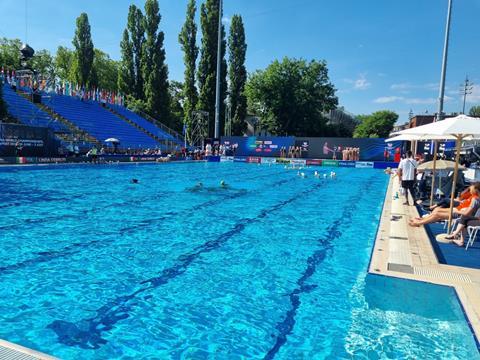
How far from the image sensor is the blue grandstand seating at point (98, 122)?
28.6 meters

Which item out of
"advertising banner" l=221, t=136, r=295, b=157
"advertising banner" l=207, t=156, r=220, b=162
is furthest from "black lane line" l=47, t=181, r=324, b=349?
"advertising banner" l=221, t=136, r=295, b=157

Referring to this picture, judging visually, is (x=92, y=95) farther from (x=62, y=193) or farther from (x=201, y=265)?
(x=201, y=265)

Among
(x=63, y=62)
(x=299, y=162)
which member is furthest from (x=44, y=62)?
(x=299, y=162)

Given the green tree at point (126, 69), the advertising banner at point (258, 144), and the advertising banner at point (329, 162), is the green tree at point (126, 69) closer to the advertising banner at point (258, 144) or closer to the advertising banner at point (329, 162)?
the advertising banner at point (258, 144)

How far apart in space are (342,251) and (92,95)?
35.9 metres

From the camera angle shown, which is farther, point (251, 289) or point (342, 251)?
point (342, 251)

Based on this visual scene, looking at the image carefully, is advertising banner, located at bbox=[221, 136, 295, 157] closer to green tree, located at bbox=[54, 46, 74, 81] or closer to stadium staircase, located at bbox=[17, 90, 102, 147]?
stadium staircase, located at bbox=[17, 90, 102, 147]

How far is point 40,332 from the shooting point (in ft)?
10.7

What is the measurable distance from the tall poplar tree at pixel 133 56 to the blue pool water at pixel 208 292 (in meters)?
35.5

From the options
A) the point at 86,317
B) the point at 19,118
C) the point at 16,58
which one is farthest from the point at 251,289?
the point at 16,58

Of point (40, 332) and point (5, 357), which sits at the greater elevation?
point (5, 357)

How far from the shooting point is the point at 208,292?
4172 mm

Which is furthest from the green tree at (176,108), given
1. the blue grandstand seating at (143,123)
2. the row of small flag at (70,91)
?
the row of small flag at (70,91)

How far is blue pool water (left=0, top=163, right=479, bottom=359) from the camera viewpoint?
3146mm
